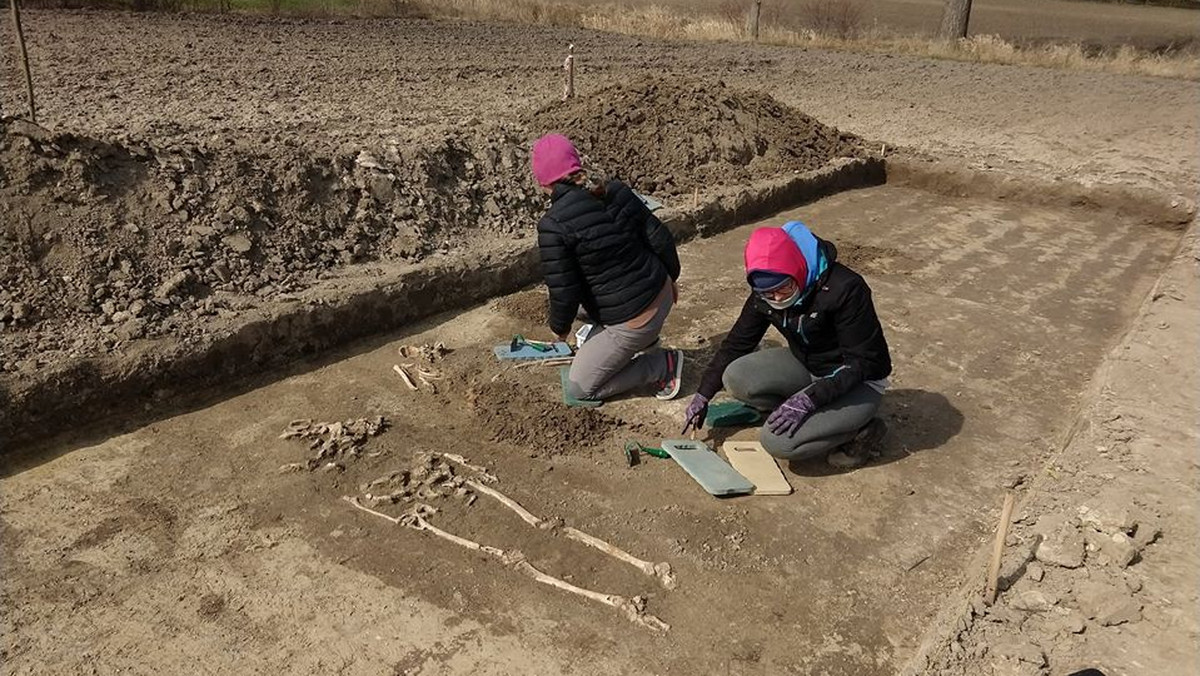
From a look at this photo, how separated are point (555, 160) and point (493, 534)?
1868 mm

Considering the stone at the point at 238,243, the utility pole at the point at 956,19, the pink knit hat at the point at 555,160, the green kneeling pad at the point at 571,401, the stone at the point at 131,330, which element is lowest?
the green kneeling pad at the point at 571,401

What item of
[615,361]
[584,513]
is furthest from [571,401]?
[584,513]

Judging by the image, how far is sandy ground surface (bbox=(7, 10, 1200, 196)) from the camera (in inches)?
355

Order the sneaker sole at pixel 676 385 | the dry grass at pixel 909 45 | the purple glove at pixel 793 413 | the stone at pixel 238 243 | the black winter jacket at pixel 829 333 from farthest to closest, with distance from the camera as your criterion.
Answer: the dry grass at pixel 909 45
the stone at pixel 238 243
the sneaker sole at pixel 676 385
the purple glove at pixel 793 413
the black winter jacket at pixel 829 333

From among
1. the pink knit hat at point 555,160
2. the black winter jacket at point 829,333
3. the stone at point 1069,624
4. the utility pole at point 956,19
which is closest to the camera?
the stone at point 1069,624

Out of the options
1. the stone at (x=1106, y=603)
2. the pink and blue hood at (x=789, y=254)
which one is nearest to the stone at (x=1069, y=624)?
the stone at (x=1106, y=603)

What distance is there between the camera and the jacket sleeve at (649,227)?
14.6ft

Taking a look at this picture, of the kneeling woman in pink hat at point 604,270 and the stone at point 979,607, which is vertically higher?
the kneeling woman in pink hat at point 604,270

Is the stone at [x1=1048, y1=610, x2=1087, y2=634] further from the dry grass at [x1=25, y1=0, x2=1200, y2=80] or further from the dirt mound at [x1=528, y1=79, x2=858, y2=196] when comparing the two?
the dry grass at [x1=25, y1=0, x2=1200, y2=80]

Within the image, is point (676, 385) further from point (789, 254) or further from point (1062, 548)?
point (1062, 548)

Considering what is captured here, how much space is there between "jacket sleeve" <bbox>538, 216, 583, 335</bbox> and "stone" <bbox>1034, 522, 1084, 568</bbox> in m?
2.46

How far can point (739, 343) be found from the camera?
4.12 metres

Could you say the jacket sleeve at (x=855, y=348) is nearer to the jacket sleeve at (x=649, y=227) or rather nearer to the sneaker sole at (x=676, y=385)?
the sneaker sole at (x=676, y=385)

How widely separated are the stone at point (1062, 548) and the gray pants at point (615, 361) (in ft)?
7.00
